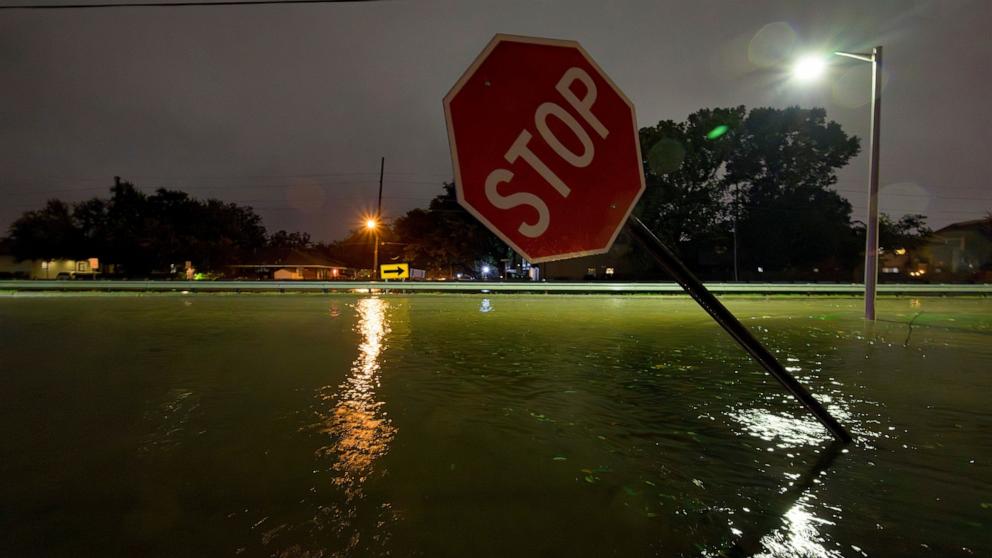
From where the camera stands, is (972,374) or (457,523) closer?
(457,523)

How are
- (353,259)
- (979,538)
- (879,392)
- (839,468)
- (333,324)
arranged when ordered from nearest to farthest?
(979,538), (839,468), (879,392), (333,324), (353,259)

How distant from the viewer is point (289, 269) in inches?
2926

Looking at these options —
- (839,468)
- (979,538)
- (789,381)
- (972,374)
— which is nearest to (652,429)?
(839,468)

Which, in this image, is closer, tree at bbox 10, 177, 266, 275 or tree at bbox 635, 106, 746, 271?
tree at bbox 635, 106, 746, 271

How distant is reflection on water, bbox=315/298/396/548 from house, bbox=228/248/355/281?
67.0 m

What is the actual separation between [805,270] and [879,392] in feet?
171

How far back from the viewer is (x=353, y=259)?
101062 millimetres

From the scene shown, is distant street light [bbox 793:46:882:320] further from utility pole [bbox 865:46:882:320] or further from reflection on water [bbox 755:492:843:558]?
reflection on water [bbox 755:492:843:558]

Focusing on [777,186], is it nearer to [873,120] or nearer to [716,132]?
[716,132]

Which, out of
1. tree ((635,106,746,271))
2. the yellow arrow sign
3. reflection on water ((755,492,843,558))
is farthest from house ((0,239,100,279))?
reflection on water ((755,492,843,558))

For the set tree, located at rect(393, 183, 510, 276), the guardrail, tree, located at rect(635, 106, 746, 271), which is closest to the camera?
the guardrail

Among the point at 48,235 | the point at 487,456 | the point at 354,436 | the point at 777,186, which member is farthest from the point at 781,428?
the point at 48,235

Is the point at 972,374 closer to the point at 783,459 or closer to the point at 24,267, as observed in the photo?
the point at 783,459

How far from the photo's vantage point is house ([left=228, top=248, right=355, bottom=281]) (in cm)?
7206
